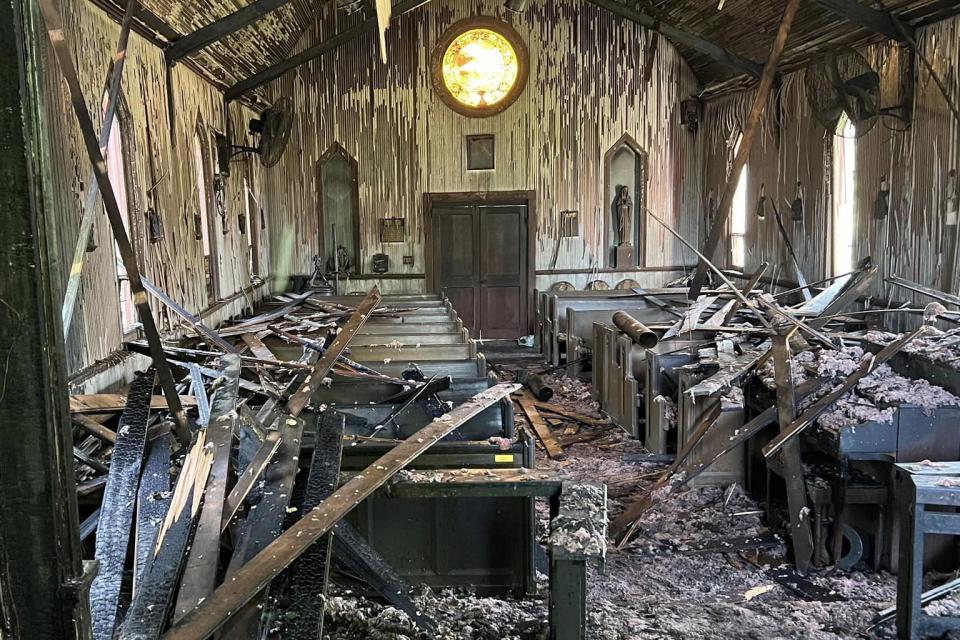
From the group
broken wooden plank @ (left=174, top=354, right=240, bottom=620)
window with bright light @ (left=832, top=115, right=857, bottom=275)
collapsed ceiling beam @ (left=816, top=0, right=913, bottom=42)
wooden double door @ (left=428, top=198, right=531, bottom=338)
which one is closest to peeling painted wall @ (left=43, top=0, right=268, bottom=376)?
broken wooden plank @ (left=174, top=354, right=240, bottom=620)

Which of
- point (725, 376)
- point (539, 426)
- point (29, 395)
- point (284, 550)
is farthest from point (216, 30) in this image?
point (29, 395)

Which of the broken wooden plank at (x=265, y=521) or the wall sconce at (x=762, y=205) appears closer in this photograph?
the broken wooden plank at (x=265, y=521)

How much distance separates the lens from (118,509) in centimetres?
335

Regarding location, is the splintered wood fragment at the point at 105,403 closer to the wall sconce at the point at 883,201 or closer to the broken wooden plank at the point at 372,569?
the broken wooden plank at the point at 372,569

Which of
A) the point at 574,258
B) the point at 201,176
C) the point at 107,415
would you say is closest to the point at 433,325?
the point at 201,176

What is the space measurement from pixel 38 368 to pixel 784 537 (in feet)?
17.5

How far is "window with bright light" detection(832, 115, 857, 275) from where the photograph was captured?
9.24 meters

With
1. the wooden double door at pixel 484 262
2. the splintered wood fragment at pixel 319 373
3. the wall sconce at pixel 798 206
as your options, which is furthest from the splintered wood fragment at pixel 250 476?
the wooden double door at pixel 484 262

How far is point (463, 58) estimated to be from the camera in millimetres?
13023

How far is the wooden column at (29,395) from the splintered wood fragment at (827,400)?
453 centimetres

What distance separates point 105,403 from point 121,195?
2479 mm

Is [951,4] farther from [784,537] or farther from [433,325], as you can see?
[433,325]

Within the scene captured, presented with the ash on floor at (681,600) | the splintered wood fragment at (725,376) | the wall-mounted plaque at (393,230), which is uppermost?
the wall-mounted plaque at (393,230)

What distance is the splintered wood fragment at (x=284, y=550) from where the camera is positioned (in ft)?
7.95
